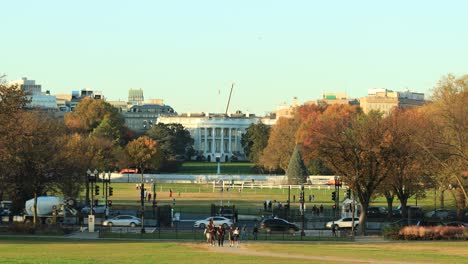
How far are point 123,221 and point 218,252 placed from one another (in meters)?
24.3

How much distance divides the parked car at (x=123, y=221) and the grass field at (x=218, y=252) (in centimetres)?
1361

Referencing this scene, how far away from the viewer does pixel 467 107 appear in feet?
307

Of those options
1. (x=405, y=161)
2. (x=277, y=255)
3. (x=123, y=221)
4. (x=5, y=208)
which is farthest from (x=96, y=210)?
(x=277, y=255)

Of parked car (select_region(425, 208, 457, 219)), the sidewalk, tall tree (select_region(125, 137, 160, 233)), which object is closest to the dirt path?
the sidewalk

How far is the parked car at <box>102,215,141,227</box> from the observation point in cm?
8088

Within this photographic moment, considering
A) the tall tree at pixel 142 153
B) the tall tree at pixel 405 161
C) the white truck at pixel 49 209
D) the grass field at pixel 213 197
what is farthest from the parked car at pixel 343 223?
the tall tree at pixel 142 153

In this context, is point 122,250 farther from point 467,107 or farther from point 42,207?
point 467,107

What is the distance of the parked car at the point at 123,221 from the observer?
8088cm

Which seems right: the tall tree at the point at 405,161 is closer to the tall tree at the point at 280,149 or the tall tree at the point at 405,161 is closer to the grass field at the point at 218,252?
the grass field at the point at 218,252

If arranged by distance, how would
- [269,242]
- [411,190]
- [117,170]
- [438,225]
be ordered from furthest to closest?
[117,170] < [411,190] < [438,225] < [269,242]

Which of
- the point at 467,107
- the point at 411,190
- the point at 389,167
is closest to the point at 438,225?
the point at 389,167

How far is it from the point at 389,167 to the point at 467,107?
15.3 meters

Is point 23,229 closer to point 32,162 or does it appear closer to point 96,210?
point 32,162

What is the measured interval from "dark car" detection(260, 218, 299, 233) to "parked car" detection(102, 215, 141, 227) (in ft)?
29.4
